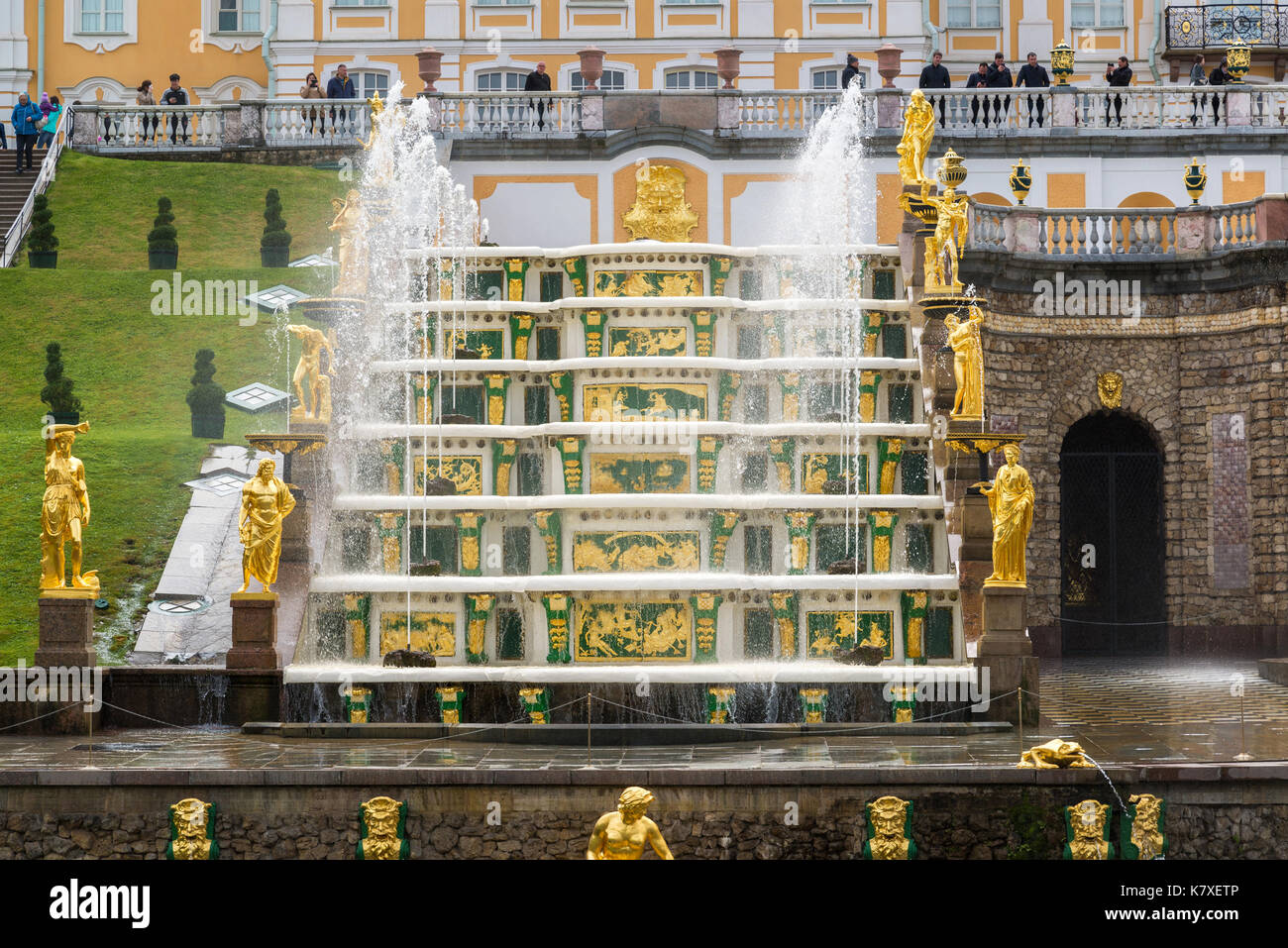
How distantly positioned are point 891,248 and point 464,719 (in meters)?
10.6

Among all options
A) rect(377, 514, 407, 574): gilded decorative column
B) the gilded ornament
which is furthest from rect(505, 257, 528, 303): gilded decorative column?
the gilded ornament

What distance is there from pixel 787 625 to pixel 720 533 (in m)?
1.41

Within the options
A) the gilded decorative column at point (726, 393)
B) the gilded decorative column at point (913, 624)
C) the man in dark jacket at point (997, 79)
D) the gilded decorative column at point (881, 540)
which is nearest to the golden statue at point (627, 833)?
the gilded decorative column at point (913, 624)

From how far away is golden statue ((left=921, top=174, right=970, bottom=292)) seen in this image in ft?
79.7

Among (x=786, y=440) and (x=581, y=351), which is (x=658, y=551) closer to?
(x=786, y=440)

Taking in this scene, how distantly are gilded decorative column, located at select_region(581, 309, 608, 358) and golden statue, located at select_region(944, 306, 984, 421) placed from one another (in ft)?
17.0

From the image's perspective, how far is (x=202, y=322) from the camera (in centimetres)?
3097

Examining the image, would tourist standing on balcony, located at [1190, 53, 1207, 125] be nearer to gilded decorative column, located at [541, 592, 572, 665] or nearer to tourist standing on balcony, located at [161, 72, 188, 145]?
tourist standing on balcony, located at [161, 72, 188, 145]

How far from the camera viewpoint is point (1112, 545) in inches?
1206

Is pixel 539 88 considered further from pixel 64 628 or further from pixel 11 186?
pixel 64 628

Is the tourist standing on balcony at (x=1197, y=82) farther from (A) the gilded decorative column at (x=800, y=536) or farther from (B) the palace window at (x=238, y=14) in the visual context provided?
(B) the palace window at (x=238, y=14)
